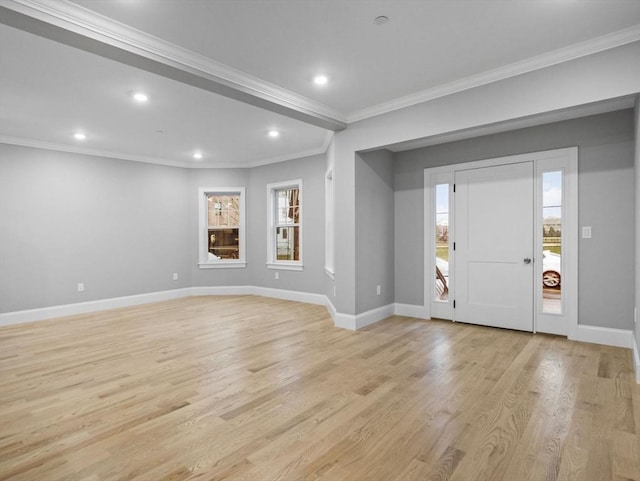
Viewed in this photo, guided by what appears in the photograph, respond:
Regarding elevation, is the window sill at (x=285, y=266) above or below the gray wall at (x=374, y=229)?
below

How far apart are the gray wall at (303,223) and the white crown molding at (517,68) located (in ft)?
7.28

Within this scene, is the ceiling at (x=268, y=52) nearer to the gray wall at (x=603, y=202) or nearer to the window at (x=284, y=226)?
the gray wall at (x=603, y=202)

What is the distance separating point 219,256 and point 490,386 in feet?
19.3

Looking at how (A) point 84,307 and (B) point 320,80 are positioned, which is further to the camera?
(A) point 84,307

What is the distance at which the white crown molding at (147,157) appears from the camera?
533 cm

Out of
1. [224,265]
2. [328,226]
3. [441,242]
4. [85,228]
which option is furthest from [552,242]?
[85,228]

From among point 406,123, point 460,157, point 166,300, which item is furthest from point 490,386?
point 166,300

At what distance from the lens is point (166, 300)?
6.84 m

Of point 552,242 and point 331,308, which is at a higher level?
point 552,242

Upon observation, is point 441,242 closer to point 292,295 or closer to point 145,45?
point 292,295

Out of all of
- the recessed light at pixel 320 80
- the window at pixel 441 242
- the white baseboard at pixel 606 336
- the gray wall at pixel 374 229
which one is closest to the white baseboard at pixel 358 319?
the gray wall at pixel 374 229

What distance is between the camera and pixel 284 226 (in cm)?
700

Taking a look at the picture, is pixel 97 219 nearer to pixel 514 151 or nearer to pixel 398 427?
pixel 398 427

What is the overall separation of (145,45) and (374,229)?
3.34 m
